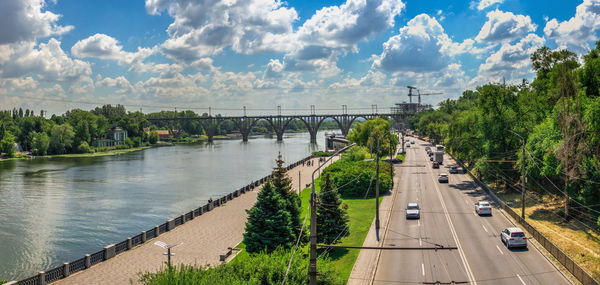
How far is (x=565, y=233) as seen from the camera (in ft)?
108

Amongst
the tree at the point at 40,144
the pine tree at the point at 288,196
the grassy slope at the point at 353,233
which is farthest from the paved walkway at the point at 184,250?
the tree at the point at 40,144

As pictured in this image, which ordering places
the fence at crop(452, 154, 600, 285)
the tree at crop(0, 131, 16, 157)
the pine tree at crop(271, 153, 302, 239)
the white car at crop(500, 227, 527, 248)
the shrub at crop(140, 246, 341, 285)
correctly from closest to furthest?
1. the shrub at crop(140, 246, 341, 285)
2. the fence at crop(452, 154, 600, 285)
3. the white car at crop(500, 227, 527, 248)
4. the pine tree at crop(271, 153, 302, 239)
5. the tree at crop(0, 131, 16, 157)

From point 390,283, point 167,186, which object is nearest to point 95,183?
point 167,186

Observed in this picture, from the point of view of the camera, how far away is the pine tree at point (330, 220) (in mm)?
30000

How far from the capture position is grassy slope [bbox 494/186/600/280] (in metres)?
26.7

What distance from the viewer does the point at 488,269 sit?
80.1 ft

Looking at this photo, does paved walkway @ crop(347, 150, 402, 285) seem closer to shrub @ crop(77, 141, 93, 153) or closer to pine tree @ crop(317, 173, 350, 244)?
pine tree @ crop(317, 173, 350, 244)

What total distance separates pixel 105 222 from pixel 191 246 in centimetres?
1656

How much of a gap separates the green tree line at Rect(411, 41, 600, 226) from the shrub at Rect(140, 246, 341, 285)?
22.2 metres

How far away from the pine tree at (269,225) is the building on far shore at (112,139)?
14748 cm

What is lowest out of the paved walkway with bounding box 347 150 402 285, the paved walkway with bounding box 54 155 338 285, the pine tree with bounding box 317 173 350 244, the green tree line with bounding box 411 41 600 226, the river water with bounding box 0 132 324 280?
the river water with bounding box 0 132 324 280

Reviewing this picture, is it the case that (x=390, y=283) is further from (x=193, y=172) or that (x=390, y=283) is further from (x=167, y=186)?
(x=193, y=172)

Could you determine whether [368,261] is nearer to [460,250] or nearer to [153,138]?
[460,250]

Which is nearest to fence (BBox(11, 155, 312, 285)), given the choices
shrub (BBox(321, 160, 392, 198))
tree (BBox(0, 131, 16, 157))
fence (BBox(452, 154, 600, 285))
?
shrub (BBox(321, 160, 392, 198))
